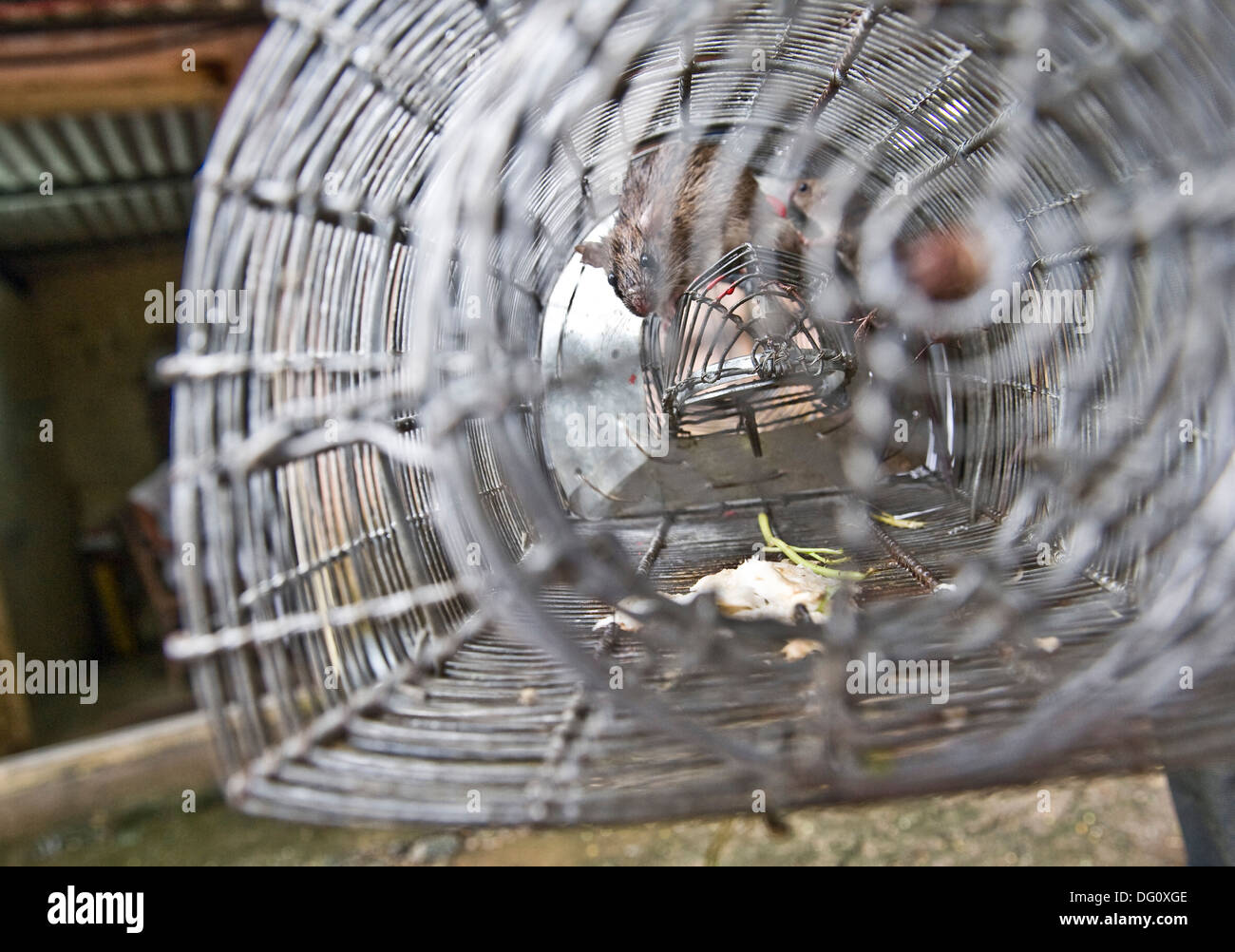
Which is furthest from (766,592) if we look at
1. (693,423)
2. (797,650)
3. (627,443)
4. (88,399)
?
(88,399)

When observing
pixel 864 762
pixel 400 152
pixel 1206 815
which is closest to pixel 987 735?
pixel 864 762

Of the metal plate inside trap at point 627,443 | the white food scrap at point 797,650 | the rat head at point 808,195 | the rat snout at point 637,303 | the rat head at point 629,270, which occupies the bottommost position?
the white food scrap at point 797,650

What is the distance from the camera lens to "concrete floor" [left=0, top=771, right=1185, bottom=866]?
2.28 m

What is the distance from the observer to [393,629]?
5.40 ft

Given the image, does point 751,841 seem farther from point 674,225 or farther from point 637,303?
point 674,225

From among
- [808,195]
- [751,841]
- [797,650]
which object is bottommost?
[751,841]

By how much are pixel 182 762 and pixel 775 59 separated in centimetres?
265

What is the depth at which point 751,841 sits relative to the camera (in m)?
2.44

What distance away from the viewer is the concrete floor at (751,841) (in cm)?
228

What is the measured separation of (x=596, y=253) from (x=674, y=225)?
1.49ft

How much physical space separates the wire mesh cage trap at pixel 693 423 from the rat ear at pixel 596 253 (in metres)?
0.13

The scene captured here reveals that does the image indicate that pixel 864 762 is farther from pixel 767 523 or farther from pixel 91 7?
pixel 91 7

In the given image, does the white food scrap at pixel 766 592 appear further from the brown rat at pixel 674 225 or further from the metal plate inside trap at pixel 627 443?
the brown rat at pixel 674 225

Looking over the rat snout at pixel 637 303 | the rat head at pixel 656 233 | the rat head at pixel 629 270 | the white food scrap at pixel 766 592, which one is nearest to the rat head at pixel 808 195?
the rat head at pixel 656 233
